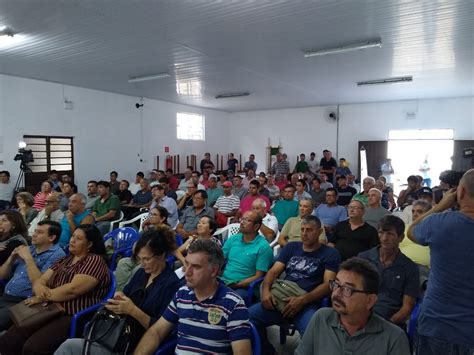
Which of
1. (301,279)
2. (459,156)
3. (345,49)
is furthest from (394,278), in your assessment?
(459,156)

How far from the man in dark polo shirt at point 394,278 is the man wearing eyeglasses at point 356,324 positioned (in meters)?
0.68

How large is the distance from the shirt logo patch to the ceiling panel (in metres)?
3.09

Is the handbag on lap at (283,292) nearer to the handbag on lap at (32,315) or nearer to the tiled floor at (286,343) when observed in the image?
the tiled floor at (286,343)

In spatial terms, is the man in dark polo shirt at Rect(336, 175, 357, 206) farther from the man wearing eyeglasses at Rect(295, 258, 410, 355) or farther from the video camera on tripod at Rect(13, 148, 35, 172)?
the video camera on tripod at Rect(13, 148, 35, 172)

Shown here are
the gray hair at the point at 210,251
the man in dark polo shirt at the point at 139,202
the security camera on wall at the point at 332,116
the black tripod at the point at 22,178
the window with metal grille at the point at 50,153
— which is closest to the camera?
the gray hair at the point at 210,251

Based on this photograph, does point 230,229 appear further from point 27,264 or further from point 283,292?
point 27,264

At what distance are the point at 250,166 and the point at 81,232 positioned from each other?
8.90 meters

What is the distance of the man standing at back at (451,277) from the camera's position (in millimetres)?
1425

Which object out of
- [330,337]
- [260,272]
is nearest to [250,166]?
[260,272]

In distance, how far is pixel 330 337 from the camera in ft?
4.58

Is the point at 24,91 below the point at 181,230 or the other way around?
the other way around

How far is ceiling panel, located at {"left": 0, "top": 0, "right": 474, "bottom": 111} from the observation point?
12.3ft

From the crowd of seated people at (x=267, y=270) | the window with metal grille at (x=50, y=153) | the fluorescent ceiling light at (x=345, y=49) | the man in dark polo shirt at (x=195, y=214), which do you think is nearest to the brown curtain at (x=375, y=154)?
the fluorescent ceiling light at (x=345, y=49)

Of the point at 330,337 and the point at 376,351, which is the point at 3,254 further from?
the point at 376,351
